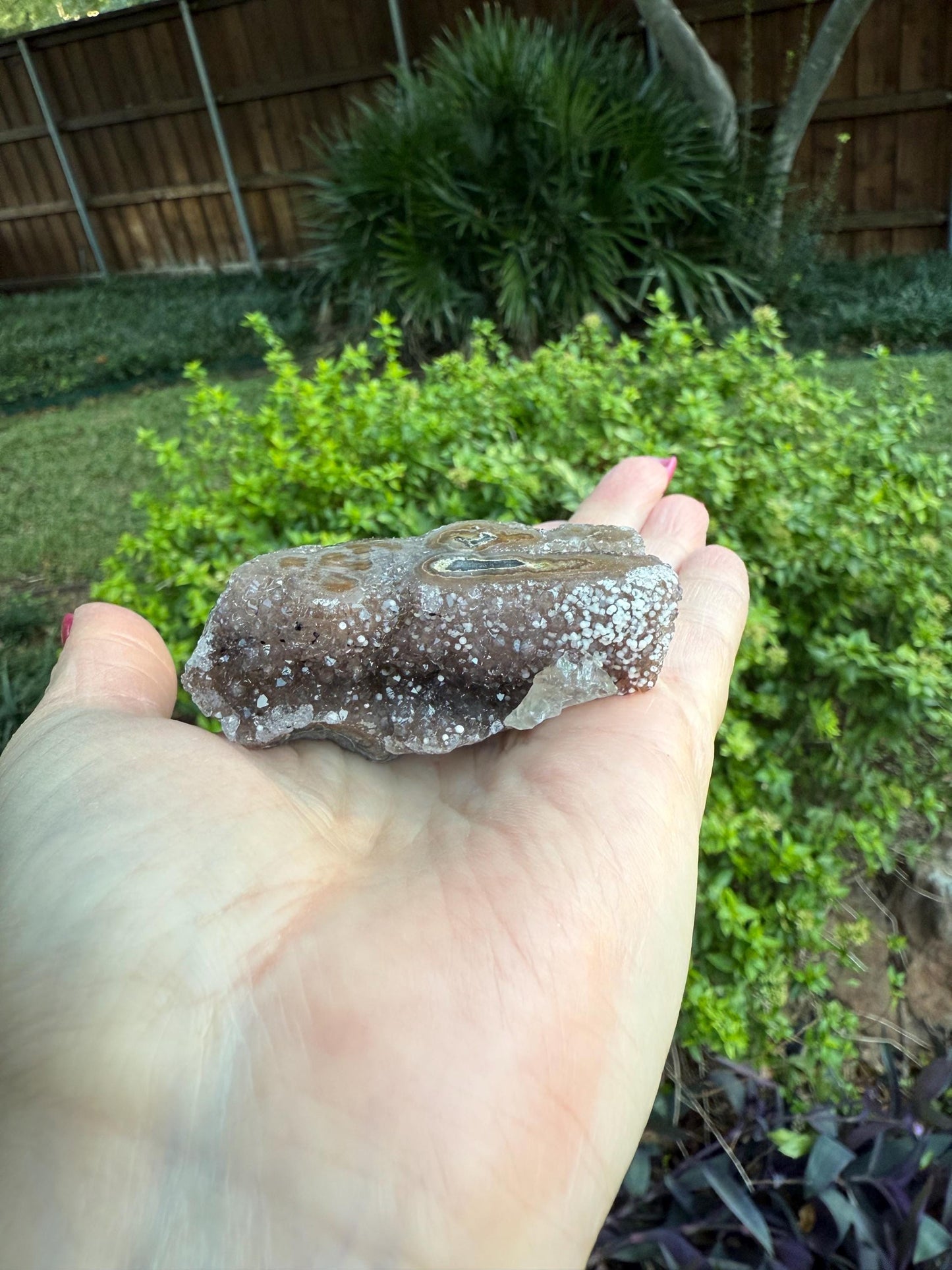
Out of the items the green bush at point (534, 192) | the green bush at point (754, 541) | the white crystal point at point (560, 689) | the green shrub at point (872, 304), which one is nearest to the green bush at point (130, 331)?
the green bush at point (534, 192)

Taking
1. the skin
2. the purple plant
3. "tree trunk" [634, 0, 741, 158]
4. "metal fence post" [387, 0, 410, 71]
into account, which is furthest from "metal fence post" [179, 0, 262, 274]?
the purple plant

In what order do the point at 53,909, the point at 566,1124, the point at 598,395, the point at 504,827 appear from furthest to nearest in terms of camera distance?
the point at 598,395 < the point at 504,827 < the point at 53,909 < the point at 566,1124

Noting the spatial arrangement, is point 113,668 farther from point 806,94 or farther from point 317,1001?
point 806,94

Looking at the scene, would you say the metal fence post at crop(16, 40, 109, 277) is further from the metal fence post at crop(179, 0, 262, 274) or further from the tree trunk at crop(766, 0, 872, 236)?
the tree trunk at crop(766, 0, 872, 236)

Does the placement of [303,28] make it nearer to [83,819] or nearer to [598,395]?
A: [598,395]

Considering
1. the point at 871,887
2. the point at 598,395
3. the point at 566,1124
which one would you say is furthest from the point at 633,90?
the point at 566,1124

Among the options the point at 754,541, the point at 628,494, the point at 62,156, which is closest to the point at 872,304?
the point at 754,541
